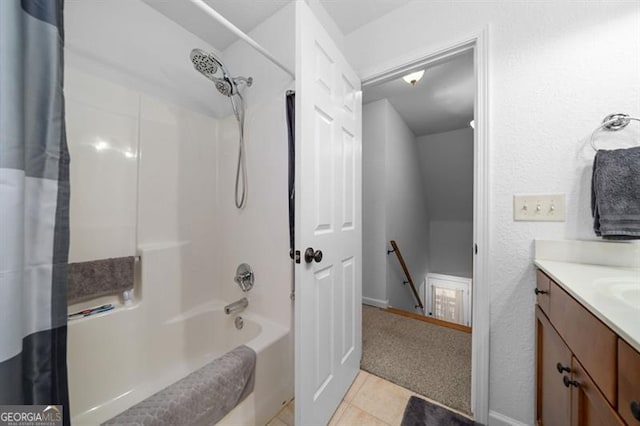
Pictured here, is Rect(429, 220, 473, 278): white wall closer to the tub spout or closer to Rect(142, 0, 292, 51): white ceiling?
the tub spout

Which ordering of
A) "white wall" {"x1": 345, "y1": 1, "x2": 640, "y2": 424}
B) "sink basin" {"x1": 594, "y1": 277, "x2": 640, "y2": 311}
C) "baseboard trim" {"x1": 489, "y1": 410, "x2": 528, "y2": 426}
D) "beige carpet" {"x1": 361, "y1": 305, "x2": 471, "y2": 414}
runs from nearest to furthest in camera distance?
"sink basin" {"x1": 594, "y1": 277, "x2": 640, "y2": 311} → "white wall" {"x1": 345, "y1": 1, "x2": 640, "y2": 424} → "baseboard trim" {"x1": 489, "y1": 410, "x2": 528, "y2": 426} → "beige carpet" {"x1": 361, "y1": 305, "x2": 471, "y2": 414}

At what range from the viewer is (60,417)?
614mm

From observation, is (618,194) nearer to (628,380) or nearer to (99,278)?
(628,380)

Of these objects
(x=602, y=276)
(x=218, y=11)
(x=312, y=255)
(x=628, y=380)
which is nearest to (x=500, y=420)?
(x=602, y=276)

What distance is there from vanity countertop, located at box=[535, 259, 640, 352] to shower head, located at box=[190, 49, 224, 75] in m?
1.85

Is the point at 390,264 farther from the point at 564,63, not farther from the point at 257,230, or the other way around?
the point at 564,63

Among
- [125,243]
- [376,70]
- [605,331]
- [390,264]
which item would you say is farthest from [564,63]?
[125,243]

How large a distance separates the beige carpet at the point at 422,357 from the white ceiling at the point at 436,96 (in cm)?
211

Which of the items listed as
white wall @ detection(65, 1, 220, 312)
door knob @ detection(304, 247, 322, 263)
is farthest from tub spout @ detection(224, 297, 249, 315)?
door knob @ detection(304, 247, 322, 263)

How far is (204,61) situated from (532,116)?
68.4 inches

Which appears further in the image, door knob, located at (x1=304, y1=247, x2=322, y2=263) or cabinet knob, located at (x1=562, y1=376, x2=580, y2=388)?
door knob, located at (x1=304, y1=247, x2=322, y2=263)

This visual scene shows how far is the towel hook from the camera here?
880mm

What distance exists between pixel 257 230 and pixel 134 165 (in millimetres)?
844

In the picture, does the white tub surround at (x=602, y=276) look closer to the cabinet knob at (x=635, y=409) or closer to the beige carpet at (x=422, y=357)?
the cabinet knob at (x=635, y=409)
